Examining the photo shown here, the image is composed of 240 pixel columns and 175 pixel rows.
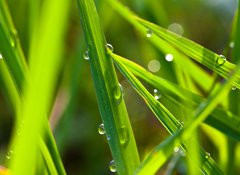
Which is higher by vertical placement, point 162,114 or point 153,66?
point 153,66

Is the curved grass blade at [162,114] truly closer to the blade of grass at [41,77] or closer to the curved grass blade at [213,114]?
the curved grass blade at [213,114]

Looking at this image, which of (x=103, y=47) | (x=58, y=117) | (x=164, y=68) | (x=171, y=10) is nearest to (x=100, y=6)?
(x=164, y=68)

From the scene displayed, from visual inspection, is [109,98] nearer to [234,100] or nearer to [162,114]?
[162,114]

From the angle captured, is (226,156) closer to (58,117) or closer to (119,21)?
(58,117)

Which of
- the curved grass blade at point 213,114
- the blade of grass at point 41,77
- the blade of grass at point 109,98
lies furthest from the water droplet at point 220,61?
the blade of grass at point 41,77

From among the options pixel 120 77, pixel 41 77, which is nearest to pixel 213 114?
pixel 41 77
